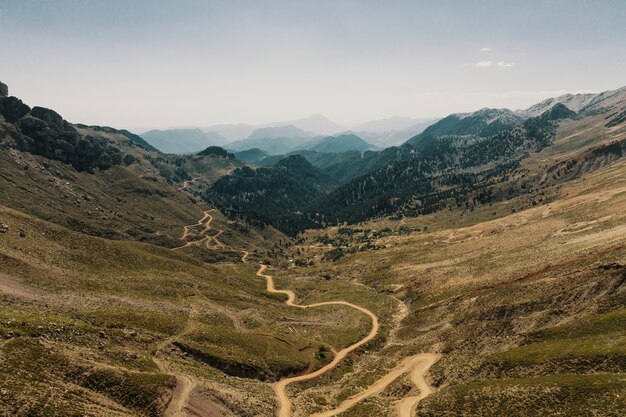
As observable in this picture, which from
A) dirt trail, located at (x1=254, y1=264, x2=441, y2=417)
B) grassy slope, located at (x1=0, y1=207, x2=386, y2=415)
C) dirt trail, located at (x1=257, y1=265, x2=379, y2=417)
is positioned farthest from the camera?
dirt trail, located at (x1=257, y1=265, x2=379, y2=417)

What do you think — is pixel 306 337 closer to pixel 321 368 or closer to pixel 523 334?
pixel 321 368

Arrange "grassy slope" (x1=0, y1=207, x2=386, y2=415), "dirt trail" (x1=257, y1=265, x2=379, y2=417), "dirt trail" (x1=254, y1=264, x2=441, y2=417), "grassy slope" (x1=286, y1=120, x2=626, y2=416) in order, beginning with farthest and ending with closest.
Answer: "dirt trail" (x1=257, y1=265, x2=379, y2=417), "dirt trail" (x1=254, y1=264, x2=441, y2=417), "grassy slope" (x1=286, y1=120, x2=626, y2=416), "grassy slope" (x1=0, y1=207, x2=386, y2=415)

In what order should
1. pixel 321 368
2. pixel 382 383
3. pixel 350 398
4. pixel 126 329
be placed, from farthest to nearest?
pixel 321 368
pixel 382 383
pixel 126 329
pixel 350 398

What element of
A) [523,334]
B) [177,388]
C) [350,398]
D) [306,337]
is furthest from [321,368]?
[523,334]

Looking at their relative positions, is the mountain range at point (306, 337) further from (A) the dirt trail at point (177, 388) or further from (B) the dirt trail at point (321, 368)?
(B) the dirt trail at point (321, 368)

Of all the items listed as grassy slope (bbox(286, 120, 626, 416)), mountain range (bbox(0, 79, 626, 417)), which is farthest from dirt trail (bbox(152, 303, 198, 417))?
grassy slope (bbox(286, 120, 626, 416))

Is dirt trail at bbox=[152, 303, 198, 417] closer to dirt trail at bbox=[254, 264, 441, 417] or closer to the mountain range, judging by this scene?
the mountain range

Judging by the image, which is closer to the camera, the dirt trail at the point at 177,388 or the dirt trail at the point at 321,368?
the dirt trail at the point at 177,388

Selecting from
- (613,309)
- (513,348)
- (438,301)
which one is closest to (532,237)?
(438,301)

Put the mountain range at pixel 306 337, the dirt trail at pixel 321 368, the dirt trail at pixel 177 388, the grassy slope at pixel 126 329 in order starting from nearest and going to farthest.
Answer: the grassy slope at pixel 126 329 < the mountain range at pixel 306 337 < the dirt trail at pixel 177 388 < the dirt trail at pixel 321 368

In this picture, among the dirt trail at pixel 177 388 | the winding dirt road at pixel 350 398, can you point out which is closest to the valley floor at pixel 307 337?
the dirt trail at pixel 177 388

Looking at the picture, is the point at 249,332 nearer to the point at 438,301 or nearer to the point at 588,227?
the point at 438,301
